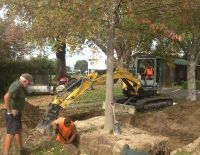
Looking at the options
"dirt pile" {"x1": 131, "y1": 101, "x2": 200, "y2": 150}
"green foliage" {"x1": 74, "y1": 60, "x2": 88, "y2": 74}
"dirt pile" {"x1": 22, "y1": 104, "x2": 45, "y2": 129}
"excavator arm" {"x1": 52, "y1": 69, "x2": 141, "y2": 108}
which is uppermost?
"green foliage" {"x1": 74, "y1": 60, "x2": 88, "y2": 74}

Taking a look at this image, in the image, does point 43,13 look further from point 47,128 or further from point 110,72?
point 47,128

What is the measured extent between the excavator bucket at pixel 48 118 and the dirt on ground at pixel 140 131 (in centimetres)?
29

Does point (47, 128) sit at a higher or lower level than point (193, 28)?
lower

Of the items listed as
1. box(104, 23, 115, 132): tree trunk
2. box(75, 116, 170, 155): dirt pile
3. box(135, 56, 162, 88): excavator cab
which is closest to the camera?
box(75, 116, 170, 155): dirt pile

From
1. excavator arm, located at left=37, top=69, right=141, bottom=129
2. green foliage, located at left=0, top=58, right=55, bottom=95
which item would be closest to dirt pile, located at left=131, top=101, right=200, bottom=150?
excavator arm, located at left=37, top=69, right=141, bottom=129

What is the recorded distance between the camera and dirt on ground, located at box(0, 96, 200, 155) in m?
11.1

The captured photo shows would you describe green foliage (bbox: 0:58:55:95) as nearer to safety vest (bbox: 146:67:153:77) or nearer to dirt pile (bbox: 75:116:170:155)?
safety vest (bbox: 146:67:153:77)

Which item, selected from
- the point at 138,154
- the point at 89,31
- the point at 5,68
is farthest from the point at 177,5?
the point at 5,68

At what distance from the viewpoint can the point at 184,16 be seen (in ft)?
43.5

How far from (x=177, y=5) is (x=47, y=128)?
5000 millimetres

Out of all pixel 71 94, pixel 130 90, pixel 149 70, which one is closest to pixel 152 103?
pixel 130 90

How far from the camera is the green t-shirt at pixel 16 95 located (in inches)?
387

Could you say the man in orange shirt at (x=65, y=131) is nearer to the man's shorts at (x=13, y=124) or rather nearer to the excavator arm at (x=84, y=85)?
the man's shorts at (x=13, y=124)

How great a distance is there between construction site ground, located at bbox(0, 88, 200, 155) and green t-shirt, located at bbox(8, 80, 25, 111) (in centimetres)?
116
